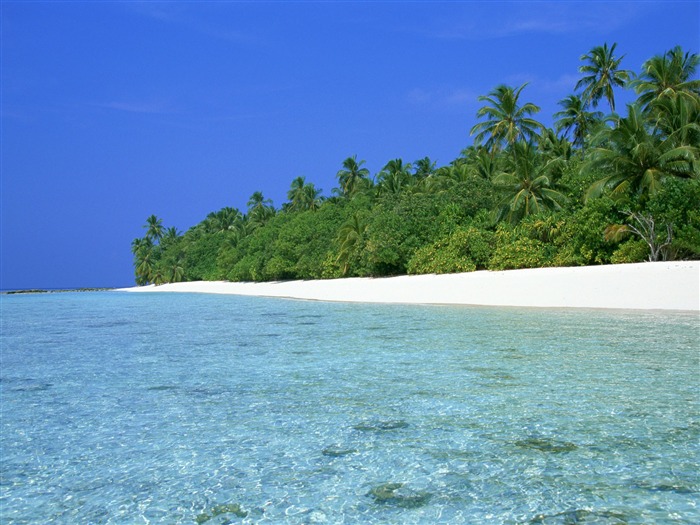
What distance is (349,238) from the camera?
38.0 meters

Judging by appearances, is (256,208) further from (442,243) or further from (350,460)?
(350,460)

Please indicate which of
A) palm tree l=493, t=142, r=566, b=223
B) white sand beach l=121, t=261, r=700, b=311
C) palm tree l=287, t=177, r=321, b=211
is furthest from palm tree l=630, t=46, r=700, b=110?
palm tree l=287, t=177, r=321, b=211

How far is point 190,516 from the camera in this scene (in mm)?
3338

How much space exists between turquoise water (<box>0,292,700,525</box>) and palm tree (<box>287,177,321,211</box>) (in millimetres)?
54715

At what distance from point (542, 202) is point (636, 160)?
24.7 feet

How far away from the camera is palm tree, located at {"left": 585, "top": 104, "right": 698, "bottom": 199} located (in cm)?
2177

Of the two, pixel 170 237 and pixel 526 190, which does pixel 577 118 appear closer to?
pixel 526 190

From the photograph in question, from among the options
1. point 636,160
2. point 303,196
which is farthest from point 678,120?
point 303,196

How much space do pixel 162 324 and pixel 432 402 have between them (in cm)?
1327

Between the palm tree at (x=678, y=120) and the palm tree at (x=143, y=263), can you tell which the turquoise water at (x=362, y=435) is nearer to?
the palm tree at (x=678, y=120)

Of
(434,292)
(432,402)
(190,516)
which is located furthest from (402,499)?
(434,292)

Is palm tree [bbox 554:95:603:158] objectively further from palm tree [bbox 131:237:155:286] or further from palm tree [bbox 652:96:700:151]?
palm tree [bbox 131:237:155:286]

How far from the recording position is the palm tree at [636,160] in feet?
71.4

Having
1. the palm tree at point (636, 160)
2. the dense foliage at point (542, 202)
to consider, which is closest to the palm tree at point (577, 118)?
the dense foliage at point (542, 202)
